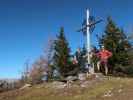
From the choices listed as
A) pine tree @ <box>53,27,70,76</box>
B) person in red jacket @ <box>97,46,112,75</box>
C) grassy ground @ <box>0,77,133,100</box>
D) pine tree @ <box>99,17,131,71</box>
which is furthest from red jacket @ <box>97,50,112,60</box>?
pine tree @ <box>53,27,70,76</box>

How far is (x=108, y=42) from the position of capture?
35.2 m

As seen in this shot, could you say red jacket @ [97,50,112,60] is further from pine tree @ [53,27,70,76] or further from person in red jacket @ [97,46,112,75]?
pine tree @ [53,27,70,76]

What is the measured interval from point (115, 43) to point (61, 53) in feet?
33.4

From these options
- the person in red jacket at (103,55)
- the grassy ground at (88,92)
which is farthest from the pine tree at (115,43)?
the grassy ground at (88,92)

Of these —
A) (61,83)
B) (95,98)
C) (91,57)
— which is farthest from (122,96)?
(91,57)

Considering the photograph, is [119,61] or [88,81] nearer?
[88,81]

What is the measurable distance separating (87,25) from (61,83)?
6541mm

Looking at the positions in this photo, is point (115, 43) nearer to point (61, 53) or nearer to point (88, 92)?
point (61, 53)

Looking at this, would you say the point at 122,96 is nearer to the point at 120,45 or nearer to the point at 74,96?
the point at 74,96

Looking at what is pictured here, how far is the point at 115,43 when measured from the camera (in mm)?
35062

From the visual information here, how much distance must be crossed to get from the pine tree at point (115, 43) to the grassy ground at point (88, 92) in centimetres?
1284

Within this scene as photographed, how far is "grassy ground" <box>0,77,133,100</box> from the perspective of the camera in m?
17.0

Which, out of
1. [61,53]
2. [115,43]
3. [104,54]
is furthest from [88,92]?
[61,53]

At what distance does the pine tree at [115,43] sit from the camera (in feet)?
112
